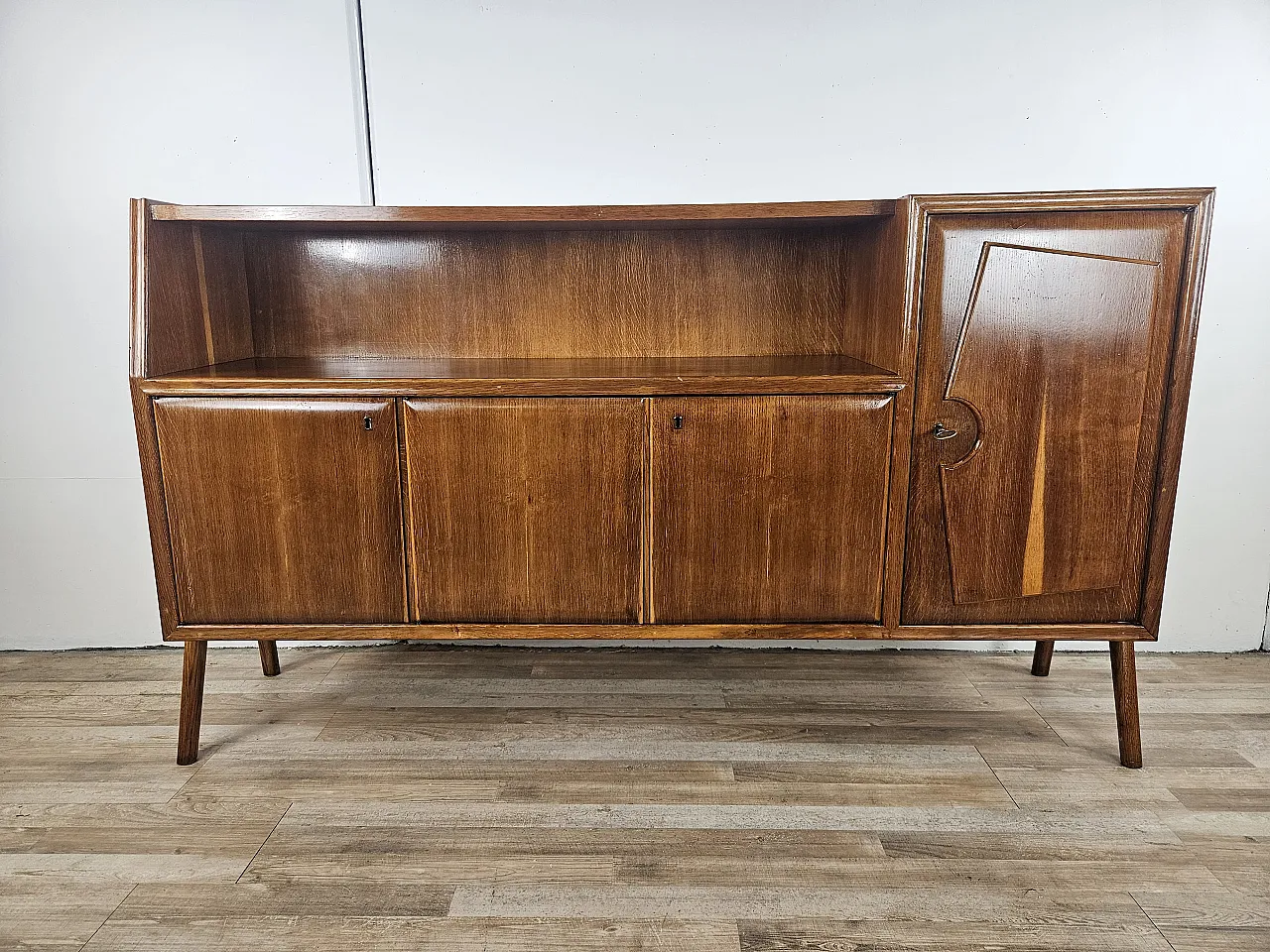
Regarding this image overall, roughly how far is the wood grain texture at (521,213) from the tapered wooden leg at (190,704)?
2.69 feet

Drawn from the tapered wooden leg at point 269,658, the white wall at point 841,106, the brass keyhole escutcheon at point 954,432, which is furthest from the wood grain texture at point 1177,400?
the tapered wooden leg at point 269,658

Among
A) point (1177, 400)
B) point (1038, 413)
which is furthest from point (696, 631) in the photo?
point (1177, 400)

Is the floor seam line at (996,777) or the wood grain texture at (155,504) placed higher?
the wood grain texture at (155,504)

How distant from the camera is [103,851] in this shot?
1342mm

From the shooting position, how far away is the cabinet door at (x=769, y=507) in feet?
4.77

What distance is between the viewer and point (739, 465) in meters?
1.47

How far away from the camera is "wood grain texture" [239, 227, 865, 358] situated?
1860 millimetres

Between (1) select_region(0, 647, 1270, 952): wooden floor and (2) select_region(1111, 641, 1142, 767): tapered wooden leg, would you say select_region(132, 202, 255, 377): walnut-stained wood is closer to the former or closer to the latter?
(1) select_region(0, 647, 1270, 952): wooden floor

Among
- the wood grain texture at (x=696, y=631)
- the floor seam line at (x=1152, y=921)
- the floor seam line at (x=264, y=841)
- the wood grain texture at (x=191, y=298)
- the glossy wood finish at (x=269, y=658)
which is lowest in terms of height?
the floor seam line at (x=264, y=841)

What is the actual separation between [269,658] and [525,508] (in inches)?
36.2

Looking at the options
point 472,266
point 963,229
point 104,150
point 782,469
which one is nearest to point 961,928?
point 782,469

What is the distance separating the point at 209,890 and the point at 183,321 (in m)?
1.04

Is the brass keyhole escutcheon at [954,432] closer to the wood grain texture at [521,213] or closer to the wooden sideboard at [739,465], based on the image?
the wooden sideboard at [739,465]

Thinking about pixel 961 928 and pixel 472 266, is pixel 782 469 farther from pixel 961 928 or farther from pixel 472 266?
pixel 472 266
